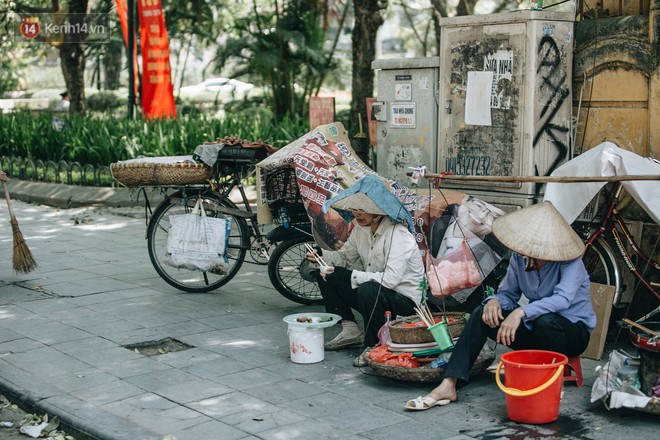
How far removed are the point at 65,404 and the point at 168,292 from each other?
2.98 metres

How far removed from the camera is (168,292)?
829cm

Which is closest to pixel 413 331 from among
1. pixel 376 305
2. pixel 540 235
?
pixel 376 305

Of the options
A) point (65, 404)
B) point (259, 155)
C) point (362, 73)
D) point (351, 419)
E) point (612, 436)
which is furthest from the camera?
point (362, 73)

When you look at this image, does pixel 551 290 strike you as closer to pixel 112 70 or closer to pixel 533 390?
pixel 533 390

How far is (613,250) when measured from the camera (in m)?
6.58

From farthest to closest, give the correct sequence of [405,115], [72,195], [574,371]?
[72,195] < [405,115] < [574,371]

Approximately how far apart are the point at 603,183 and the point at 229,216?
325 centimetres

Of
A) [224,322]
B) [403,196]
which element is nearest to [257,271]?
[224,322]

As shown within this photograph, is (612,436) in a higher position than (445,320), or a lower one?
lower

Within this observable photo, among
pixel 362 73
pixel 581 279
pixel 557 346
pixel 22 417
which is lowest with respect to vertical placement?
pixel 22 417

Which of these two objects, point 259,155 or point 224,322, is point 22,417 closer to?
point 224,322

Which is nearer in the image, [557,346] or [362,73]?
[557,346]

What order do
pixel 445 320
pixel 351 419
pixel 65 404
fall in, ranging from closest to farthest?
pixel 351 419 < pixel 65 404 < pixel 445 320

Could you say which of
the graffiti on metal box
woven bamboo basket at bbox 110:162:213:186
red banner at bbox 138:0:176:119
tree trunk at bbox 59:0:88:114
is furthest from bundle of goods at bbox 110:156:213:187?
tree trunk at bbox 59:0:88:114
